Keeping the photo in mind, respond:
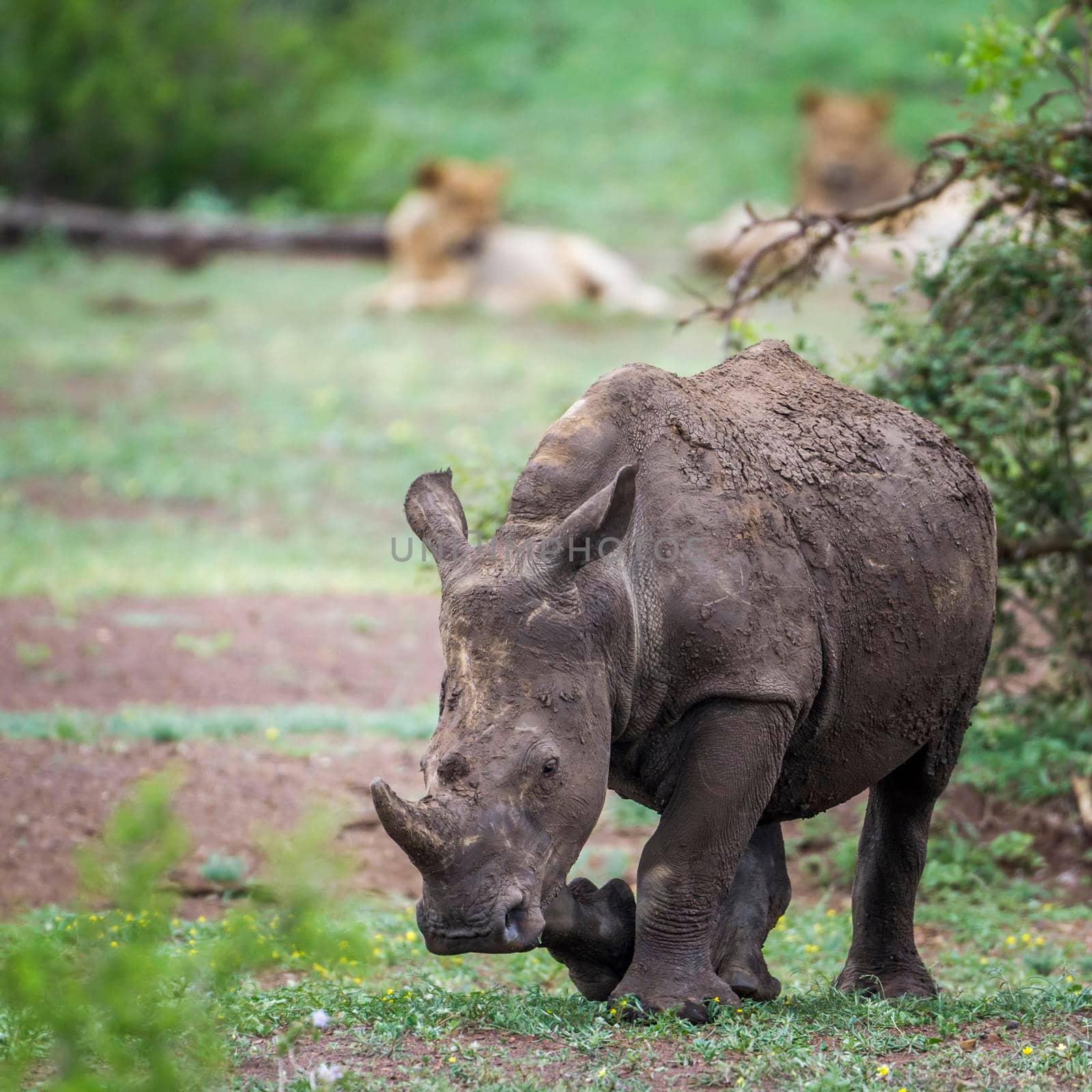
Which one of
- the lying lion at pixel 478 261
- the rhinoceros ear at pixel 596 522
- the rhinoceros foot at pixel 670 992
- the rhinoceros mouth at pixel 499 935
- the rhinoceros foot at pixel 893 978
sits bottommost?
the rhinoceros foot at pixel 893 978

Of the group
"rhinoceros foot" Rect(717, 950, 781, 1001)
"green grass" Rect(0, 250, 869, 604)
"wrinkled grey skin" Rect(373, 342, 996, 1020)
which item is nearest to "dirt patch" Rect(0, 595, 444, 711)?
"green grass" Rect(0, 250, 869, 604)

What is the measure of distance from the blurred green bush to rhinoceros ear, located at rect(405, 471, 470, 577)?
18465mm

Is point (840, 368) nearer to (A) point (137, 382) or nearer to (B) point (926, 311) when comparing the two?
(B) point (926, 311)

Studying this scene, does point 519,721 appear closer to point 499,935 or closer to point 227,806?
point 499,935

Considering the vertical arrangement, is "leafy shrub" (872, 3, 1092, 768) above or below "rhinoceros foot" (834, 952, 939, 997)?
above

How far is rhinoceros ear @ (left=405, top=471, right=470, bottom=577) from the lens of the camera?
191 inches

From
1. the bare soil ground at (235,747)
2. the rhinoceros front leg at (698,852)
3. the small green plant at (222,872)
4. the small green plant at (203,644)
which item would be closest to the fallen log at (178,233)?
the bare soil ground at (235,747)

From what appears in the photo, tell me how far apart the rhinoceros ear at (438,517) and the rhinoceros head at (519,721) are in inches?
0.7

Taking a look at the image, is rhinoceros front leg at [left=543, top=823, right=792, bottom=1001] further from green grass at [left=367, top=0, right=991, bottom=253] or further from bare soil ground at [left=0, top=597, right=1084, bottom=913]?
green grass at [left=367, top=0, right=991, bottom=253]

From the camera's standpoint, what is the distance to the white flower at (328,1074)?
4145 millimetres

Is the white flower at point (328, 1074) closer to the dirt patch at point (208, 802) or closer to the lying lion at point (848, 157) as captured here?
the dirt patch at point (208, 802)

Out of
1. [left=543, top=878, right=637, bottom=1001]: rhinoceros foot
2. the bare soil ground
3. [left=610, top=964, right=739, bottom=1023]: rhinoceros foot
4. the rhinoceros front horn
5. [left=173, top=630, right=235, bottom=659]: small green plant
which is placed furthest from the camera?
[left=173, top=630, right=235, bottom=659]: small green plant

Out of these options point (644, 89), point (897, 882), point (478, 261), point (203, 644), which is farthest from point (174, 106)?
point (897, 882)

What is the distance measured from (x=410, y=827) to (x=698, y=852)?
43.1 inches
